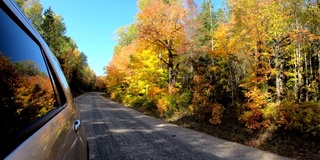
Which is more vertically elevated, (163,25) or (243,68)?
(163,25)

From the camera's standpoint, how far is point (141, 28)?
19.8 m

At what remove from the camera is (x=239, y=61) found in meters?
17.5

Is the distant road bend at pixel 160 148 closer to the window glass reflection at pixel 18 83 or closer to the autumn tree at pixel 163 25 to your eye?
the window glass reflection at pixel 18 83

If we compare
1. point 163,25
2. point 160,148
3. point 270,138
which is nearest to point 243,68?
point 163,25

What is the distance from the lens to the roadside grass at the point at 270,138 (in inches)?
343

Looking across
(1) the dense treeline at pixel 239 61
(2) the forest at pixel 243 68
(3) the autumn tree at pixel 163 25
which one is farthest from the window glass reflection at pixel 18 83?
(3) the autumn tree at pixel 163 25

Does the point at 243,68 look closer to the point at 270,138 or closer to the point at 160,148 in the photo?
the point at 270,138

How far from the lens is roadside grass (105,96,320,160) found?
8.71 m

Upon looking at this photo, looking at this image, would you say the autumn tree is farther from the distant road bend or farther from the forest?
the distant road bend

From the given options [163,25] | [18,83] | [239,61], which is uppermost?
[163,25]

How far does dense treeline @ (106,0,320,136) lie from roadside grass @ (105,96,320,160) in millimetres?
305

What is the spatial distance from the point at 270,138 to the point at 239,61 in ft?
26.3

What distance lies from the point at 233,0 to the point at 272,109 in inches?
268

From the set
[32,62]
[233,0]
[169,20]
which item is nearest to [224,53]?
[233,0]
